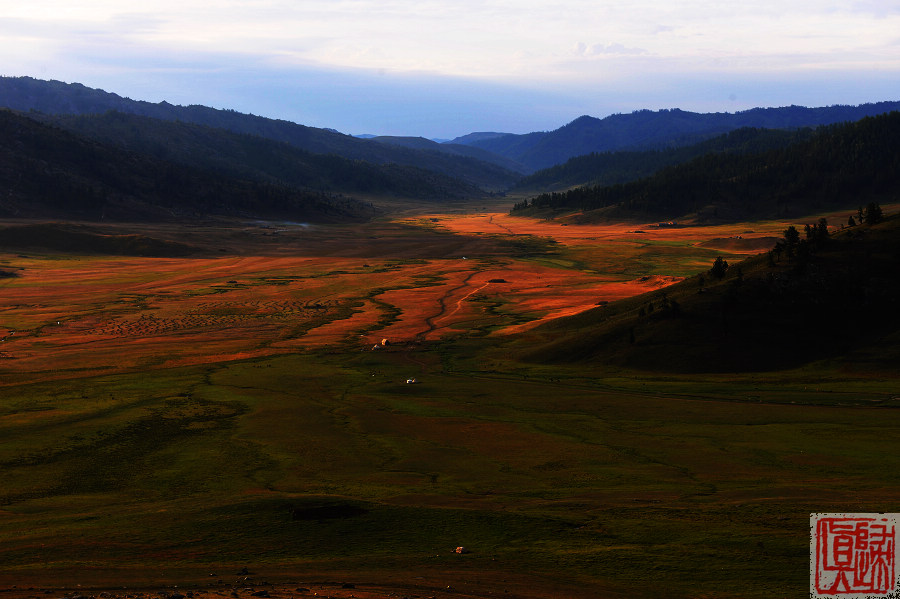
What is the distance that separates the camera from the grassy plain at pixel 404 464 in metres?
26.0

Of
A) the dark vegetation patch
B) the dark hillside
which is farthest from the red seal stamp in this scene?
the dark vegetation patch

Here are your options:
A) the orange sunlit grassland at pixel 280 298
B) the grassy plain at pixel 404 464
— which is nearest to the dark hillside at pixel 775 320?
the grassy plain at pixel 404 464

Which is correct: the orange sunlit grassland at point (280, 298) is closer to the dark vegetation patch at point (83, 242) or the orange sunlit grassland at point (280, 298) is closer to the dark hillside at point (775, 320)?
the dark vegetation patch at point (83, 242)

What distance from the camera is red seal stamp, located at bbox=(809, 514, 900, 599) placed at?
1983 cm

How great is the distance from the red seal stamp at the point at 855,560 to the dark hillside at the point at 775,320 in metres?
42.7

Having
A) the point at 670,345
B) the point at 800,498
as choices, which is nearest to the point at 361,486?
the point at 800,498

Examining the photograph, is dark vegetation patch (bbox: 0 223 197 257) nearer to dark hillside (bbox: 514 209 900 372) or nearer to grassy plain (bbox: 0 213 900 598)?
grassy plain (bbox: 0 213 900 598)

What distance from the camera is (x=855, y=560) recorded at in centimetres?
2011

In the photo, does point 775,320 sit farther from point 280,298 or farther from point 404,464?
point 280,298

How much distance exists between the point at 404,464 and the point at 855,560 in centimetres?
2433

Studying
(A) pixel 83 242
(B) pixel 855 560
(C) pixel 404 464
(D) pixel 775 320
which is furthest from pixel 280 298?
(B) pixel 855 560

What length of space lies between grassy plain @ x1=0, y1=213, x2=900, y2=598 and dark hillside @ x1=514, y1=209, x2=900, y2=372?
321 cm

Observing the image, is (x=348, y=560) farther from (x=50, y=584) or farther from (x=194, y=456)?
(x=194, y=456)

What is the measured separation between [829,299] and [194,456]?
5338 centimetres
